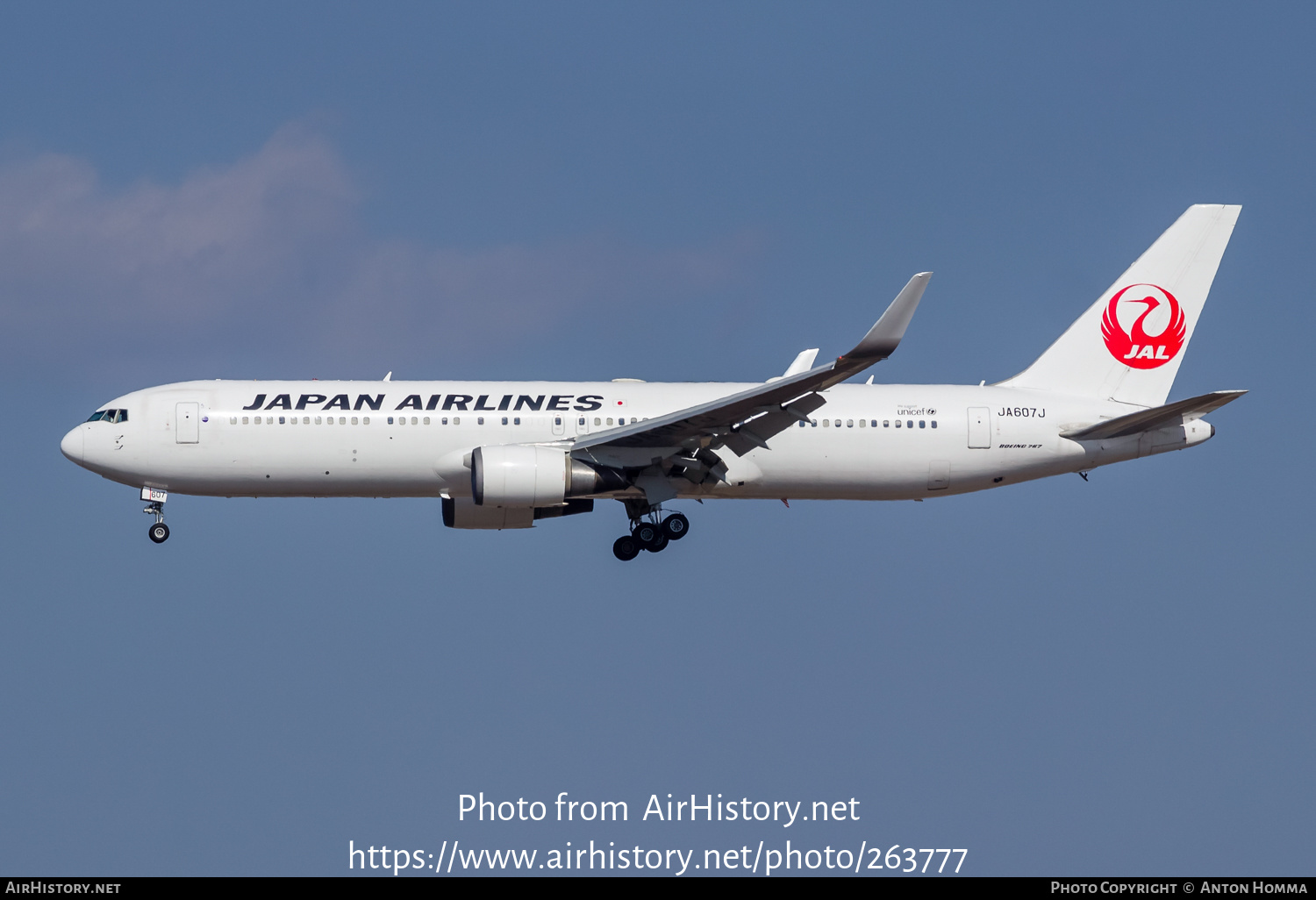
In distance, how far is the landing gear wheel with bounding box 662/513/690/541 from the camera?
1559 inches

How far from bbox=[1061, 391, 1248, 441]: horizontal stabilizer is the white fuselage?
0.84ft

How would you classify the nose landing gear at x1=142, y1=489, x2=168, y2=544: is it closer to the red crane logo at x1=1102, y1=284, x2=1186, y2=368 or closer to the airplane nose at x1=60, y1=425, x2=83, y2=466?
the airplane nose at x1=60, y1=425, x2=83, y2=466

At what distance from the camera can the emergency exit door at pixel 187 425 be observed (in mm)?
37656

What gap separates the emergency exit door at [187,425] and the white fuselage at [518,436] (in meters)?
0.03

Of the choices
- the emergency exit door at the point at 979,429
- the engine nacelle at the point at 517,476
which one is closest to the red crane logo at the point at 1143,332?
the emergency exit door at the point at 979,429

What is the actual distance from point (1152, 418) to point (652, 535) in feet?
40.4

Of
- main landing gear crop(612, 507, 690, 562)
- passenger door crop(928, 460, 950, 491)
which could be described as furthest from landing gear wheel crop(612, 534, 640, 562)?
passenger door crop(928, 460, 950, 491)

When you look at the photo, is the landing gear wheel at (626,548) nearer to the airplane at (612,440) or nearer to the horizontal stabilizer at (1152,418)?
the airplane at (612,440)

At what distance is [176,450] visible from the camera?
124 feet

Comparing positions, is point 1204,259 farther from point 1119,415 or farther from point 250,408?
point 250,408
